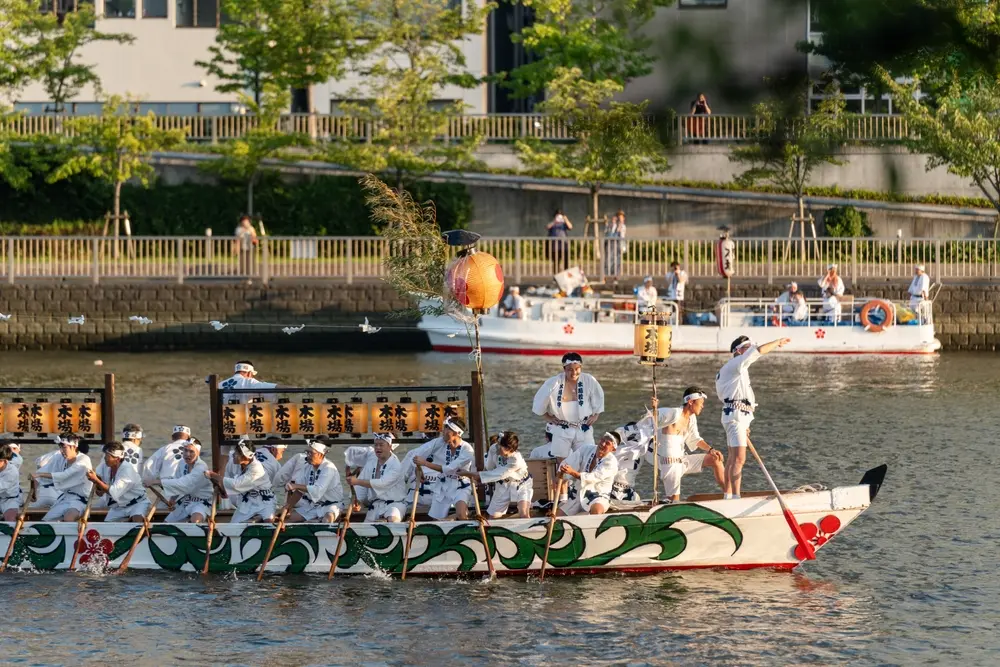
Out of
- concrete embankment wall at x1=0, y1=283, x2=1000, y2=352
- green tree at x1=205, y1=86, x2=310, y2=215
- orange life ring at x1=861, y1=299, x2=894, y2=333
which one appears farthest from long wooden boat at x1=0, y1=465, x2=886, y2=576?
green tree at x1=205, y1=86, x2=310, y2=215

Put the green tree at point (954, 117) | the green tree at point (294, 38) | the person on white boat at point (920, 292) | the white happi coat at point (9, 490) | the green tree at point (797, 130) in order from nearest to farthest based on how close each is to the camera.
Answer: the green tree at point (797, 130) < the green tree at point (954, 117) < the white happi coat at point (9, 490) < the person on white boat at point (920, 292) < the green tree at point (294, 38)

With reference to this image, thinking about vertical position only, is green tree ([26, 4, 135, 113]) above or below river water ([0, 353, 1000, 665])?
above

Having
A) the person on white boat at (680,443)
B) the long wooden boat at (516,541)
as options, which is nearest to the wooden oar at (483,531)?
the long wooden boat at (516,541)

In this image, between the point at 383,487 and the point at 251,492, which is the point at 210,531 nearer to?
the point at 251,492

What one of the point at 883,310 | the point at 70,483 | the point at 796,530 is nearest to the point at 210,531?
the point at 70,483

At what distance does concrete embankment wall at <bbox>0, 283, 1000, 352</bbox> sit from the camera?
1588 inches

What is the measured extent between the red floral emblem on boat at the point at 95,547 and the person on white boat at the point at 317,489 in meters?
2.07

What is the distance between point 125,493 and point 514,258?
23.8 m

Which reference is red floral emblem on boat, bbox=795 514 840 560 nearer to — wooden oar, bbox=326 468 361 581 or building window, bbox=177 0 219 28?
wooden oar, bbox=326 468 361 581

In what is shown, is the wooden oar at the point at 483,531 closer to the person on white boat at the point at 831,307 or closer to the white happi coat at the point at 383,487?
the white happi coat at the point at 383,487

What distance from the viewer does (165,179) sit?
165ft

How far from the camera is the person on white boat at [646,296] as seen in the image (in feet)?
125

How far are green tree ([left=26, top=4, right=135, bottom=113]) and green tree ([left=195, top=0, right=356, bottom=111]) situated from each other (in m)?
4.82

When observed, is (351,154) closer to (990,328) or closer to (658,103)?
(990,328)
